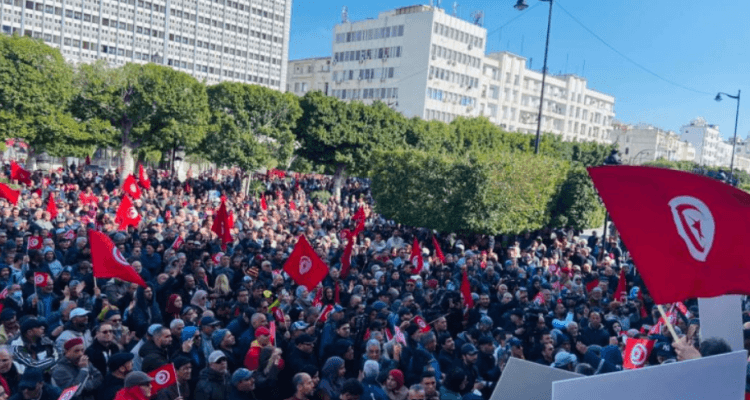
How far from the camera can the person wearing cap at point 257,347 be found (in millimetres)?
7074

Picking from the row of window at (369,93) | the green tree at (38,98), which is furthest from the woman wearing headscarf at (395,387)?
the row of window at (369,93)

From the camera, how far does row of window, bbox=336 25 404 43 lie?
238 feet

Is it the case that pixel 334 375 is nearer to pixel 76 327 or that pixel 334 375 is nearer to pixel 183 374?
pixel 183 374

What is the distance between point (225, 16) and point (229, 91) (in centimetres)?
5405

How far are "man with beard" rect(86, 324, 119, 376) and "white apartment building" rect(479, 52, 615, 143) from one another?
224 feet

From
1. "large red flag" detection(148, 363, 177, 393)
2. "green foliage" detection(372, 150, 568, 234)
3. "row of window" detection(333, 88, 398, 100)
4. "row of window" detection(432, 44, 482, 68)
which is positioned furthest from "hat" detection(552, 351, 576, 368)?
"row of window" detection(333, 88, 398, 100)

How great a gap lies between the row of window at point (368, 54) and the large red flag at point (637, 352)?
66435 mm

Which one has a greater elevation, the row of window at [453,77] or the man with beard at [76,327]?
the row of window at [453,77]

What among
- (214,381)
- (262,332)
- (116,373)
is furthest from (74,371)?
(262,332)

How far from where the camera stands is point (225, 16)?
91.5m

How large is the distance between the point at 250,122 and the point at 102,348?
3636cm

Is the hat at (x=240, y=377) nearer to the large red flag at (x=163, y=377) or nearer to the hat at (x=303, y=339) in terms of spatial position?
the large red flag at (x=163, y=377)

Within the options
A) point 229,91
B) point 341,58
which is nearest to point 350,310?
point 229,91

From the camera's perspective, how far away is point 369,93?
75.3 m
